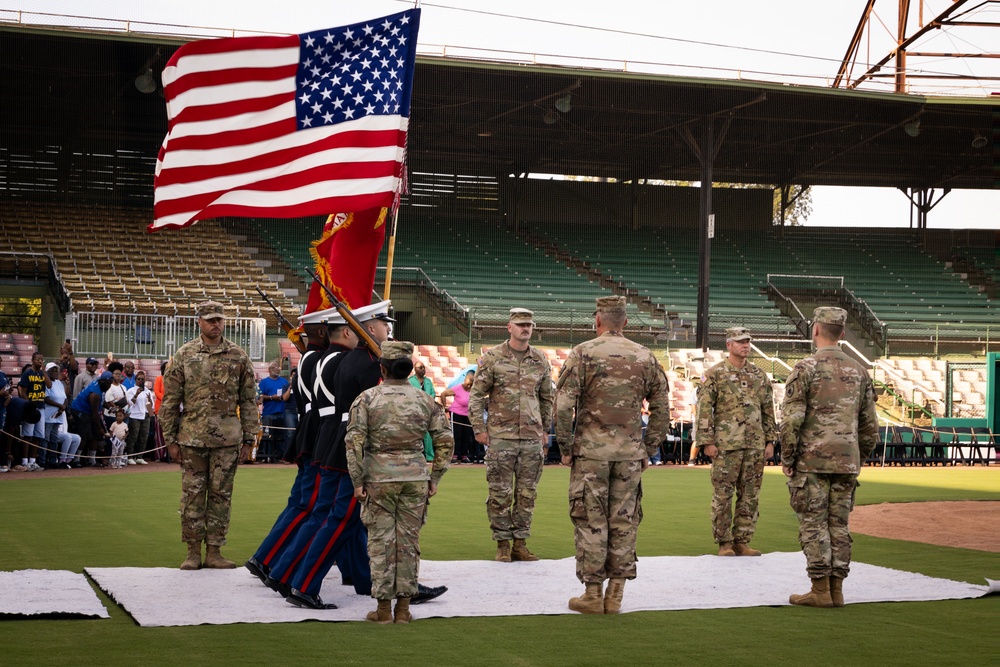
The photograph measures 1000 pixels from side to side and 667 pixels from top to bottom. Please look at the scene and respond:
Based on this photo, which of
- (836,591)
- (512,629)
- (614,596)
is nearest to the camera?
(512,629)

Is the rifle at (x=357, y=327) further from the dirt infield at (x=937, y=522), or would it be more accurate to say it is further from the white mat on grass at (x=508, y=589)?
the dirt infield at (x=937, y=522)

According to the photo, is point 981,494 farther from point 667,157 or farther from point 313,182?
point 667,157

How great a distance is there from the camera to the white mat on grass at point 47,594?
6590 mm

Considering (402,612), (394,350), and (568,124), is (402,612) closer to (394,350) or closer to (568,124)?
(394,350)

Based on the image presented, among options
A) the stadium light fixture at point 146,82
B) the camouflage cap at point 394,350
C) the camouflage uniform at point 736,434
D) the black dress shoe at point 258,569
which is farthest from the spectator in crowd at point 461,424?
the stadium light fixture at point 146,82

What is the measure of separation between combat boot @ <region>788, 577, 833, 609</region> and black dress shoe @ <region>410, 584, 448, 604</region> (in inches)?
87.2

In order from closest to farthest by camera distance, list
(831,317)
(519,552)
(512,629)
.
Result: 1. (512,629)
2. (831,317)
3. (519,552)

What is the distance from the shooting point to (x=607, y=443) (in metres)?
7.28

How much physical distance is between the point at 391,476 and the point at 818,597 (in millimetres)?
2803

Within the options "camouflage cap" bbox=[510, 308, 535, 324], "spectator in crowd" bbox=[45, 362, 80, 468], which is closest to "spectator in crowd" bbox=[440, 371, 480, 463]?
"spectator in crowd" bbox=[45, 362, 80, 468]

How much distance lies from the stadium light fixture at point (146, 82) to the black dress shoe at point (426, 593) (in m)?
22.7

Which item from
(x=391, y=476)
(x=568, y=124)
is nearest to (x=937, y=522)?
(x=391, y=476)

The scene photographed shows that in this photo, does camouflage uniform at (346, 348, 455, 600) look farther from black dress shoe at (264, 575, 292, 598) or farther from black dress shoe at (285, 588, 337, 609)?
black dress shoe at (264, 575, 292, 598)

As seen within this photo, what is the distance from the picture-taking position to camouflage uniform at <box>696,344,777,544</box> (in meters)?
9.64
